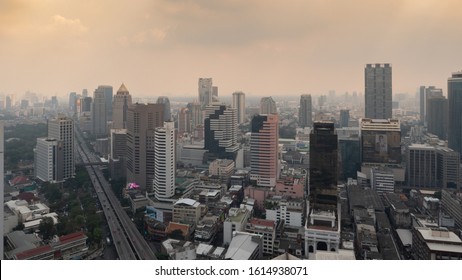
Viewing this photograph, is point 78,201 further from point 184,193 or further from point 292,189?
point 292,189

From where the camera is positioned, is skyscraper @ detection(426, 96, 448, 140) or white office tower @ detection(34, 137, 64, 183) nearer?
white office tower @ detection(34, 137, 64, 183)

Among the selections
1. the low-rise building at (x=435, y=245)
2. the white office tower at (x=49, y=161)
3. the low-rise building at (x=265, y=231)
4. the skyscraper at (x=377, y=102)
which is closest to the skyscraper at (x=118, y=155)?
the white office tower at (x=49, y=161)

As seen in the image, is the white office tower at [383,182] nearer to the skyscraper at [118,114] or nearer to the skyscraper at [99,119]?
the skyscraper at [118,114]

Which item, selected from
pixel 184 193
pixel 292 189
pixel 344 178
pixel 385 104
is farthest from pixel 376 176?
pixel 184 193

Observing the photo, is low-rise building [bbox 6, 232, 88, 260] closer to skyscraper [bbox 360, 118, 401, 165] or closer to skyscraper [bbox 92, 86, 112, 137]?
skyscraper [bbox 360, 118, 401, 165]

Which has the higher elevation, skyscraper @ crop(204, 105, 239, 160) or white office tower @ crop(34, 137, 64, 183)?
skyscraper @ crop(204, 105, 239, 160)

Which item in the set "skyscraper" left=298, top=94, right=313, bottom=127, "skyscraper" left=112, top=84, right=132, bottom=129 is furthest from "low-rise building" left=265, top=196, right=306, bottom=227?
"skyscraper" left=112, top=84, right=132, bottom=129
